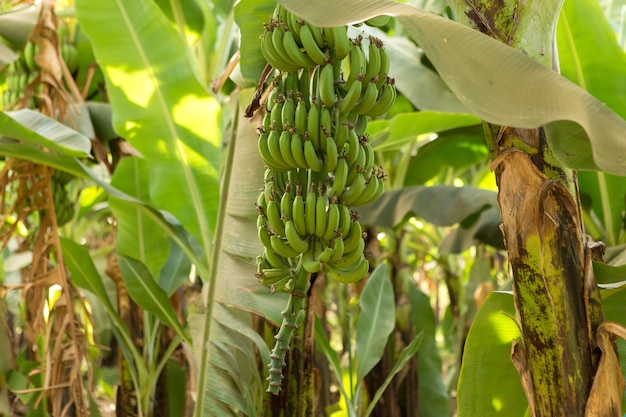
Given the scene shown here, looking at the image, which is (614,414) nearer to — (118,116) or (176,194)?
(176,194)

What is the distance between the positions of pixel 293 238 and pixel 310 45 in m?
0.27

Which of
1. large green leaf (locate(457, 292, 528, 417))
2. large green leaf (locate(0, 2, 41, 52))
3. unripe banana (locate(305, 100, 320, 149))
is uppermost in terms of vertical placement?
large green leaf (locate(0, 2, 41, 52))

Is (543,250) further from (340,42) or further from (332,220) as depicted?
(340,42)

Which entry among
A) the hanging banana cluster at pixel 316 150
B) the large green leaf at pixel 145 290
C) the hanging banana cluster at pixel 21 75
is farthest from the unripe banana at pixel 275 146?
the hanging banana cluster at pixel 21 75

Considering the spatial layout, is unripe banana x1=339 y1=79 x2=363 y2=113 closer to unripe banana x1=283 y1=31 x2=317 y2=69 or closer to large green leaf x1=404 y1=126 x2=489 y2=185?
unripe banana x1=283 y1=31 x2=317 y2=69

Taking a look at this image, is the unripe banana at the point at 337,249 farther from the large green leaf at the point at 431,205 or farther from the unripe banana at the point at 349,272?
the large green leaf at the point at 431,205

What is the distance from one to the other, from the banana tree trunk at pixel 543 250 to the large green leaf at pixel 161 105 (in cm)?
80

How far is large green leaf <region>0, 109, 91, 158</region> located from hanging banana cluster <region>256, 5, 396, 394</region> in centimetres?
57

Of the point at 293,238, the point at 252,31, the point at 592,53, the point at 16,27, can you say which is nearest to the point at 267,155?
the point at 293,238

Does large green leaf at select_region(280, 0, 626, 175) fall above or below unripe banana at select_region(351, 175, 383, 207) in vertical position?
above

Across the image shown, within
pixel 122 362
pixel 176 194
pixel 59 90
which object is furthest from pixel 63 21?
pixel 122 362

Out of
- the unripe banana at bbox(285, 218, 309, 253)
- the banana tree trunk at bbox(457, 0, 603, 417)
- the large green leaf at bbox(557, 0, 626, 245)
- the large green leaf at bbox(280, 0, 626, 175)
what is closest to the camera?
the large green leaf at bbox(280, 0, 626, 175)

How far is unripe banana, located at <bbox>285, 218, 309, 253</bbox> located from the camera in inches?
36.1

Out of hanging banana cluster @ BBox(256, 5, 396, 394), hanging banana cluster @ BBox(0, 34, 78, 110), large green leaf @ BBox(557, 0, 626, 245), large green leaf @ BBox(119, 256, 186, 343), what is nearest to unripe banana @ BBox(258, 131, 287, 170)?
hanging banana cluster @ BBox(256, 5, 396, 394)
